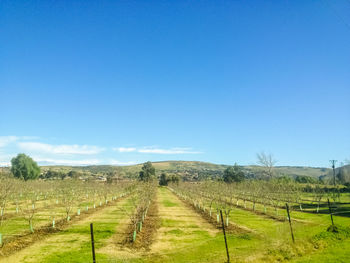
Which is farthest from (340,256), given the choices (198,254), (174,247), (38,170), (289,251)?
(38,170)

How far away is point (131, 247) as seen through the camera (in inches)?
663

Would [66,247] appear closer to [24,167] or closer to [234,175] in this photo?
[234,175]

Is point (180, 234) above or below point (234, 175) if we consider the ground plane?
above

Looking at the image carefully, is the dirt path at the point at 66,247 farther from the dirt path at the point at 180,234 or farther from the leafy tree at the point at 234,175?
the leafy tree at the point at 234,175

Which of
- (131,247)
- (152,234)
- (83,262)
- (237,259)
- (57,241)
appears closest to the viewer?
(237,259)

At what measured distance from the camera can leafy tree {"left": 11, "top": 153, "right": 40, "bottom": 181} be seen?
92312 mm

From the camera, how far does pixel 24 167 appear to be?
93.1 metres

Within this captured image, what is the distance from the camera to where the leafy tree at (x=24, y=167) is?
3634 inches

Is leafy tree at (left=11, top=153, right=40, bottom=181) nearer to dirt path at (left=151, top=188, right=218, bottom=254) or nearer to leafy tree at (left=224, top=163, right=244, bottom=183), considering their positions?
leafy tree at (left=224, top=163, right=244, bottom=183)

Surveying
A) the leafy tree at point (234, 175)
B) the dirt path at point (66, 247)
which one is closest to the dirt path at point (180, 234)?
the dirt path at point (66, 247)

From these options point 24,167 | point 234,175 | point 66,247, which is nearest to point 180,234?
point 66,247

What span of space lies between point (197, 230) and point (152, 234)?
4.89 m

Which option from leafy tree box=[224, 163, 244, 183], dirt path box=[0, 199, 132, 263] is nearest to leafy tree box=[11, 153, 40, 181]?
dirt path box=[0, 199, 132, 263]

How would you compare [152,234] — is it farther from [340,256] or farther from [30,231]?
[340,256]
